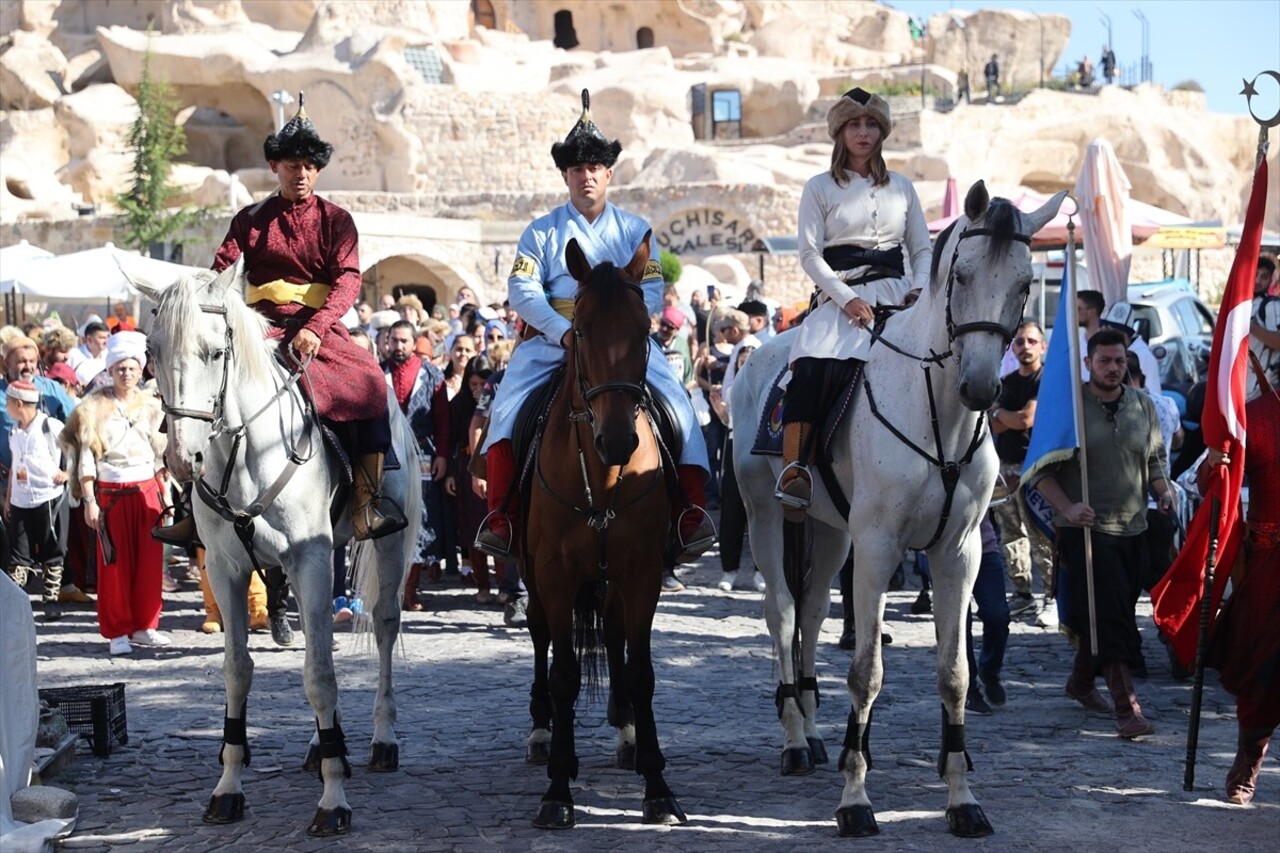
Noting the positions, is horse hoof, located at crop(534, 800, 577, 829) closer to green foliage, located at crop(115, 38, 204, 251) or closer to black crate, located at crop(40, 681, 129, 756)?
black crate, located at crop(40, 681, 129, 756)

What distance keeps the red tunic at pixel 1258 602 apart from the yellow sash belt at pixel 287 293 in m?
4.28

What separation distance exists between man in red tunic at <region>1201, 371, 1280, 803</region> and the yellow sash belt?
416 centimetres

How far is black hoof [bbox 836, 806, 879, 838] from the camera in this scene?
5.95 metres

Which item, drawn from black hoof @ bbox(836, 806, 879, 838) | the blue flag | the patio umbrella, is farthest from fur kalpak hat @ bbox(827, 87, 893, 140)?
the patio umbrella

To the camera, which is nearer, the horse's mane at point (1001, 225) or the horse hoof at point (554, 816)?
the horse's mane at point (1001, 225)

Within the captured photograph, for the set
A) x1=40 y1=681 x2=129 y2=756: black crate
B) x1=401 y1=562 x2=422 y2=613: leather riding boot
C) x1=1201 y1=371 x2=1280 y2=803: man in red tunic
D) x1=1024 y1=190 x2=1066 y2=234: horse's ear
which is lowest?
x1=401 y1=562 x2=422 y2=613: leather riding boot

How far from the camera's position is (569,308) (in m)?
6.93

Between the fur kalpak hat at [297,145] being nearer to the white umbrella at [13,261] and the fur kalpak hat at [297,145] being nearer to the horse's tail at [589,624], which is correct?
the horse's tail at [589,624]

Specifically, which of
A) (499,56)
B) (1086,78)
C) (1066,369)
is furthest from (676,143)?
(1066,369)

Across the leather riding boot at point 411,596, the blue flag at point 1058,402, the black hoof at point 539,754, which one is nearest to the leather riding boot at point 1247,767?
the blue flag at point 1058,402

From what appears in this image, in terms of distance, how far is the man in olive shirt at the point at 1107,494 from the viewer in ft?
26.5

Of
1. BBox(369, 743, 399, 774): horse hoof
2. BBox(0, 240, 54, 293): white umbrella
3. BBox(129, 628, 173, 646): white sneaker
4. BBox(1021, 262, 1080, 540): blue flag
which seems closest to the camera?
BBox(369, 743, 399, 774): horse hoof

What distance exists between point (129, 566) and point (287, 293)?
450cm

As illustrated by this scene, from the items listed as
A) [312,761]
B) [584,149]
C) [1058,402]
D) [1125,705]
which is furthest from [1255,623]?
[312,761]
